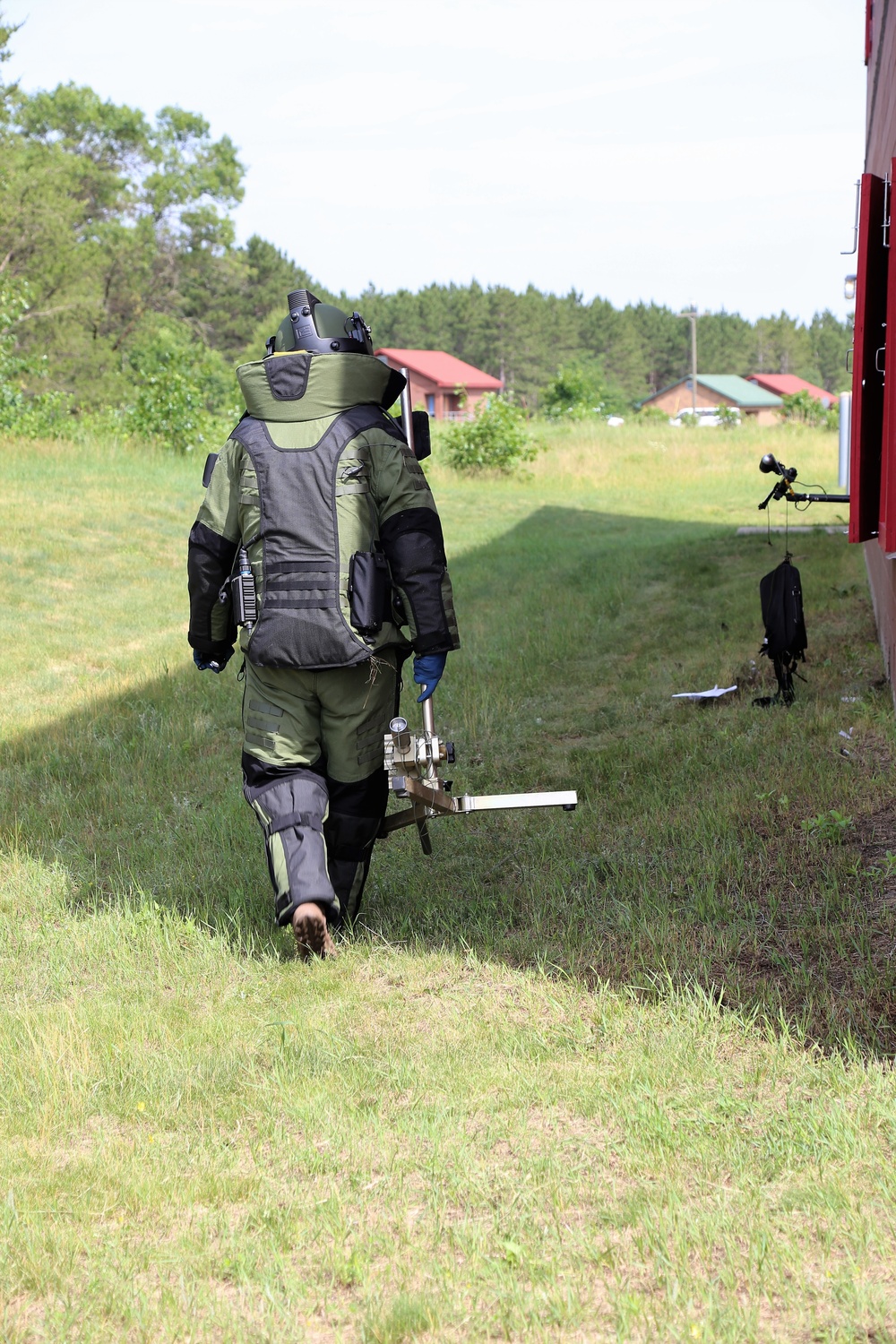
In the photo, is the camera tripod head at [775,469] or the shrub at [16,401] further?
the shrub at [16,401]

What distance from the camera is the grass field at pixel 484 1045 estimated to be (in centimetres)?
242

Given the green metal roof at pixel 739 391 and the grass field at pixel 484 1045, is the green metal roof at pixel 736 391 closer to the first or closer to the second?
the green metal roof at pixel 739 391

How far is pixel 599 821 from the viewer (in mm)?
5387

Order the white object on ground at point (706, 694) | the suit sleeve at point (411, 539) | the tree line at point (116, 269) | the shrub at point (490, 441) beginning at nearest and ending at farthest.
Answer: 1. the suit sleeve at point (411, 539)
2. the white object on ground at point (706, 694)
3. the shrub at point (490, 441)
4. the tree line at point (116, 269)

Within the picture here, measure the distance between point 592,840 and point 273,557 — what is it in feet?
6.33

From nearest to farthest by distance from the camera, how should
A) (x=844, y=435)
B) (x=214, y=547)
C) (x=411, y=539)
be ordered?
(x=411, y=539)
(x=214, y=547)
(x=844, y=435)

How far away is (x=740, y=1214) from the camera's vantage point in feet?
8.38

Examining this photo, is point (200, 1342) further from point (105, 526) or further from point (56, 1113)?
point (105, 526)

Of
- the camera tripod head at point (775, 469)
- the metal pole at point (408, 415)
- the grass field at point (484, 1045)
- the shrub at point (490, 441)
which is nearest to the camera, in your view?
the grass field at point (484, 1045)

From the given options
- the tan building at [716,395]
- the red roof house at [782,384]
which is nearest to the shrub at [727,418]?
the tan building at [716,395]

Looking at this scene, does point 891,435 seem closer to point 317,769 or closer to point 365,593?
point 365,593

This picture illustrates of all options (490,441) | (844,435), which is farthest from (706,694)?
(490,441)

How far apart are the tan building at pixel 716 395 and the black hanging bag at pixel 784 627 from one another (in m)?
86.5

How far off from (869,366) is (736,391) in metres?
90.6
